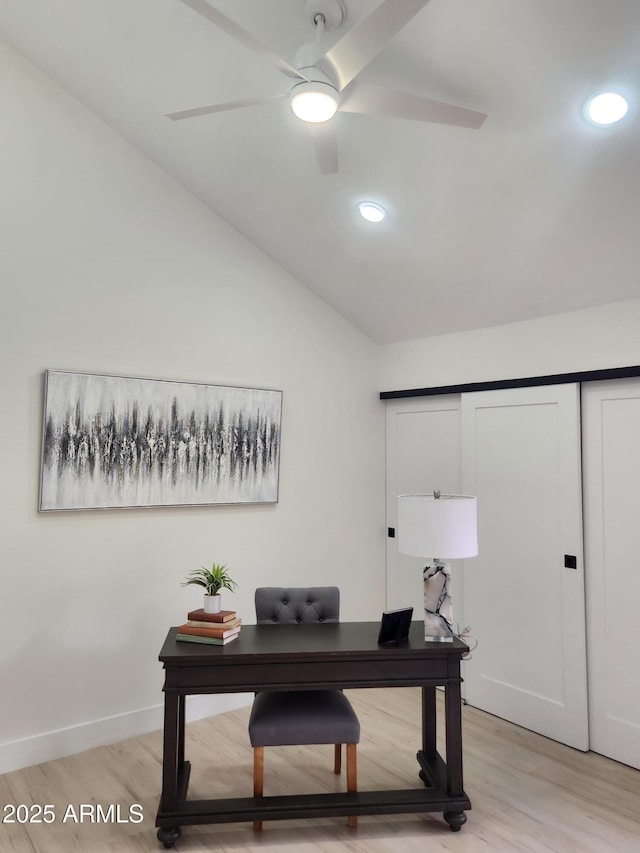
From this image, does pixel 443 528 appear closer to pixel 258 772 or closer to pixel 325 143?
pixel 258 772

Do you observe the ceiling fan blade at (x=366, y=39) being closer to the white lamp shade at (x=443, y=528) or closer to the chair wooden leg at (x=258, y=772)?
the white lamp shade at (x=443, y=528)

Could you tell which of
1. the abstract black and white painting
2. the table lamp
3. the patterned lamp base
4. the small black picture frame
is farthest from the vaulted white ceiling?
the small black picture frame

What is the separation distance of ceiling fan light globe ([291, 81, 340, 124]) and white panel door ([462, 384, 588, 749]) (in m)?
2.08

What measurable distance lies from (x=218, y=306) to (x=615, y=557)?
265 centimetres

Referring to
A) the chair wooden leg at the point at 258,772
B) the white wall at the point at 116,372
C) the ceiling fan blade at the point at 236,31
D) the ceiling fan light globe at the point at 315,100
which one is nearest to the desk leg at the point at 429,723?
the chair wooden leg at the point at 258,772

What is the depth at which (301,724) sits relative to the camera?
8.26ft

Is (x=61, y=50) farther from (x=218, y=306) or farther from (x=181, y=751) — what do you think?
(x=181, y=751)

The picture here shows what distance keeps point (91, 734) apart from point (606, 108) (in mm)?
3711

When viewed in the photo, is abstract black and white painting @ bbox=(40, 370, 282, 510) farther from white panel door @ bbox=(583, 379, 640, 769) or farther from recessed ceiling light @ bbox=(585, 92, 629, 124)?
recessed ceiling light @ bbox=(585, 92, 629, 124)

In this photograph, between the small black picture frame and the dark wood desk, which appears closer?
the dark wood desk

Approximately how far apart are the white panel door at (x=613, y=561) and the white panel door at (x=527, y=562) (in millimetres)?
61

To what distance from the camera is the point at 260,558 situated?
154 inches

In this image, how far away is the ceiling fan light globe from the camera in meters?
1.93

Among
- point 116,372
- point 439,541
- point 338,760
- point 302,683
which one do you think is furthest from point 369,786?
point 116,372
